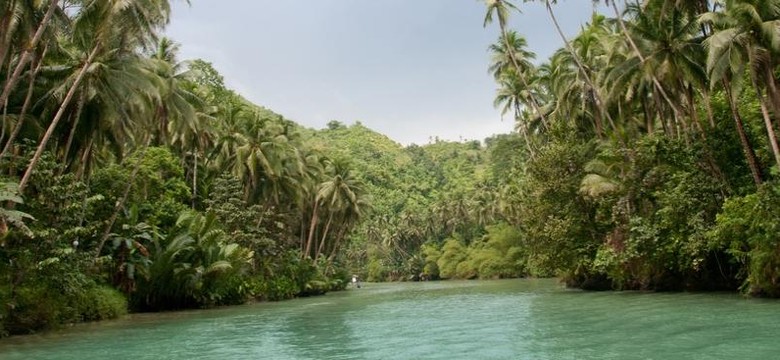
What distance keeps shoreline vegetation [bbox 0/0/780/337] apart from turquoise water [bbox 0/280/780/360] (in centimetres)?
264

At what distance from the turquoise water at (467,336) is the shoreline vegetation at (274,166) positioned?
8.66ft

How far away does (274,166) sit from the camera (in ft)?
143

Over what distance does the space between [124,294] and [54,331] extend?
651 cm

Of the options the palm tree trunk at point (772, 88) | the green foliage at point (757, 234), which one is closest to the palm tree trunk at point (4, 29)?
the green foliage at point (757, 234)

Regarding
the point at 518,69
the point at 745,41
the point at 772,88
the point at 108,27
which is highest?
the point at 518,69

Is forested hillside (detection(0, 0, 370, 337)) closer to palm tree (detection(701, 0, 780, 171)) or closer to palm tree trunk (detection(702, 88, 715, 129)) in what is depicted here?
palm tree (detection(701, 0, 780, 171))

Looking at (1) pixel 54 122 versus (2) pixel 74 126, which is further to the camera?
(2) pixel 74 126

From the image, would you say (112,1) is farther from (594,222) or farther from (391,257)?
(391,257)

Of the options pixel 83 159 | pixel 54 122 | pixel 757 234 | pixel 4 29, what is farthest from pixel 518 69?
pixel 4 29

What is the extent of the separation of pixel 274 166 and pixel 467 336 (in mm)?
30599

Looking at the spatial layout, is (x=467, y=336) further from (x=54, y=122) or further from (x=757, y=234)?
(x=54, y=122)

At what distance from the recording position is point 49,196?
61.4ft

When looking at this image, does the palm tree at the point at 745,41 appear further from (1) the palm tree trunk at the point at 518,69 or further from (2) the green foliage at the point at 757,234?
(1) the palm tree trunk at the point at 518,69

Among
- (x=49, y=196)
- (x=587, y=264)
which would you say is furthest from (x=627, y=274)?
(x=49, y=196)
